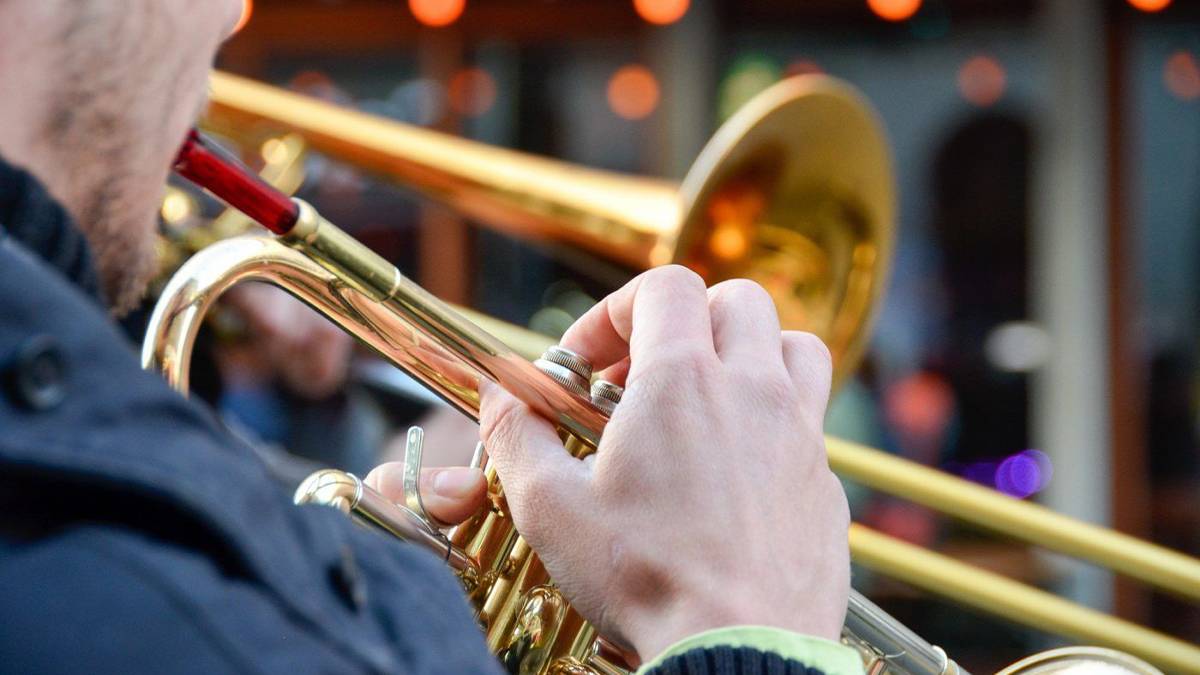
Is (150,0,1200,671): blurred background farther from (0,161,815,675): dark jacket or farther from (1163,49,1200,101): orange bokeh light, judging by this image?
(0,161,815,675): dark jacket

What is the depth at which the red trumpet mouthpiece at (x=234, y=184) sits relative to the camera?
2.50 feet

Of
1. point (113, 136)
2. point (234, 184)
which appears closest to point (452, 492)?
point (234, 184)

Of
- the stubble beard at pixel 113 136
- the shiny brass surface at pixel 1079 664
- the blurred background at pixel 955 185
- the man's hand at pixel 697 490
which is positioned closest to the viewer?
the stubble beard at pixel 113 136

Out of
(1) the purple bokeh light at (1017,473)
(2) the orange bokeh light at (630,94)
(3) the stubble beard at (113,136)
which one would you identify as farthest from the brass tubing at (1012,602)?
Result: (2) the orange bokeh light at (630,94)

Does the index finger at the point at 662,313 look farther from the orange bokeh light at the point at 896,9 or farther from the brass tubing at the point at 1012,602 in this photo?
the orange bokeh light at the point at 896,9

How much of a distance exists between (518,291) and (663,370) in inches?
132

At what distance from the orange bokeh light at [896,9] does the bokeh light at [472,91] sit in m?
1.13

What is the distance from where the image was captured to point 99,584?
0.41m

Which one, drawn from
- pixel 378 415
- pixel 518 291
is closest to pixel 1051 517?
pixel 378 415

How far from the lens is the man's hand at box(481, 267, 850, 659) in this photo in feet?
2.06

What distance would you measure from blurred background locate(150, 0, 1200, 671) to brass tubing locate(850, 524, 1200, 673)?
2.24m

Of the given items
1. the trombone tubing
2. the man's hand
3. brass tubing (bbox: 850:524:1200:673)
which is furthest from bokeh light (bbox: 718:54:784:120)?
the man's hand

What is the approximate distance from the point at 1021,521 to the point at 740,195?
66 centimetres

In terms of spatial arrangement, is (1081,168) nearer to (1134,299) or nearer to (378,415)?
(1134,299)
